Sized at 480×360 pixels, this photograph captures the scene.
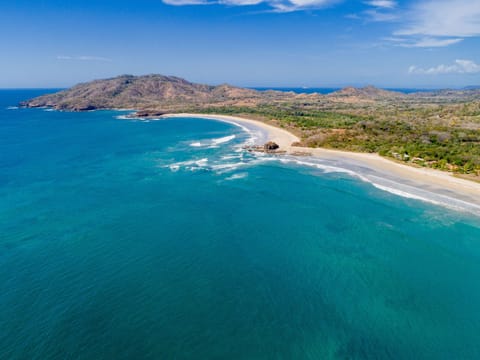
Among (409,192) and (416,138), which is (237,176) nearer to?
(409,192)

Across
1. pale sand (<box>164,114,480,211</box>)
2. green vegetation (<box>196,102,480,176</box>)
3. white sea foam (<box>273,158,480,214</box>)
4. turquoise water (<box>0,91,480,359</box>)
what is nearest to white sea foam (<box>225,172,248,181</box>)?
turquoise water (<box>0,91,480,359</box>)

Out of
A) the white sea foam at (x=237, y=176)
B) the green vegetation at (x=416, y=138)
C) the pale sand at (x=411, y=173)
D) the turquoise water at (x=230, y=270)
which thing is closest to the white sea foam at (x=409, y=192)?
the pale sand at (x=411, y=173)

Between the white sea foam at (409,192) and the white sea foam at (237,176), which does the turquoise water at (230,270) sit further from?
the white sea foam at (409,192)

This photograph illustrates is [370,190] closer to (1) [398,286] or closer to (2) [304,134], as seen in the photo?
(1) [398,286]

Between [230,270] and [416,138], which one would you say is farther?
[416,138]

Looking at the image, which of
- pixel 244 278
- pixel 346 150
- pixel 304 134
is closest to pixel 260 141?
pixel 304 134

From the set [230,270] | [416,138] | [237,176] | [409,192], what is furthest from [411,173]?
[230,270]

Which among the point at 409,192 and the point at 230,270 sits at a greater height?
the point at 409,192

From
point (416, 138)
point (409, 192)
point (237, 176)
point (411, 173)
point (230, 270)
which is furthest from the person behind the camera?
point (416, 138)
